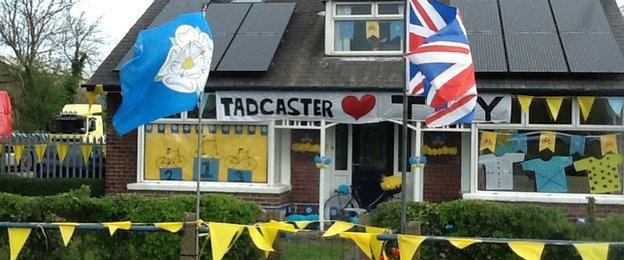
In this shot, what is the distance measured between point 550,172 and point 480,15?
309 centimetres

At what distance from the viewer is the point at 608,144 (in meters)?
12.8

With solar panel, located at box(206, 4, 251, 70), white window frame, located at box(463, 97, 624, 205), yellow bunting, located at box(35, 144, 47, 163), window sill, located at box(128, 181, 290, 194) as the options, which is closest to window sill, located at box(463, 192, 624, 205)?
white window frame, located at box(463, 97, 624, 205)

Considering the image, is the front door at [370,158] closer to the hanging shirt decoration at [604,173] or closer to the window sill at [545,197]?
the window sill at [545,197]

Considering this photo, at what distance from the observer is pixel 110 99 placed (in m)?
14.4

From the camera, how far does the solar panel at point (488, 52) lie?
1277 centimetres

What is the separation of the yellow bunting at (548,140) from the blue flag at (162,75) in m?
7.71

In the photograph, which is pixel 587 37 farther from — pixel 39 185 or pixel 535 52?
pixel 39 185

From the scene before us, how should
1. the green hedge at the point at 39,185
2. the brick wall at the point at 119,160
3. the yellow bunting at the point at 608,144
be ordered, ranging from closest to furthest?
1. the yellow bunting at the point at 608,144
2. the brick wall at the point at 119,160
3. the green hedge at the point at 39,185

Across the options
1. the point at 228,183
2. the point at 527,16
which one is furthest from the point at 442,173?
the point at 228,183

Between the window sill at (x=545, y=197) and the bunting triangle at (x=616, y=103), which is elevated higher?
the bunting triangle at (x=616, y=103)

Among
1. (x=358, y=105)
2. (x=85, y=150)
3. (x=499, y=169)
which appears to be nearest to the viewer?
(x=499, y=169)

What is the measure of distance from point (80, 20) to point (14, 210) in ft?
104

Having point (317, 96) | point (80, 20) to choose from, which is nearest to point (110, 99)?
point (317, 96)

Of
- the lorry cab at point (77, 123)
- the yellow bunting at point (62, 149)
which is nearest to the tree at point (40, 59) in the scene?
the lorry cab at point (77, 123)
